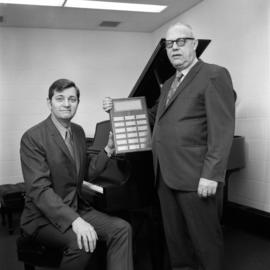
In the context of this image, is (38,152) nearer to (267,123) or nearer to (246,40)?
(267,123)

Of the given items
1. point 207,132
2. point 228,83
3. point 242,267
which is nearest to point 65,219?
point 207,132

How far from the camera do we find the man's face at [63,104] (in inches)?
76.3

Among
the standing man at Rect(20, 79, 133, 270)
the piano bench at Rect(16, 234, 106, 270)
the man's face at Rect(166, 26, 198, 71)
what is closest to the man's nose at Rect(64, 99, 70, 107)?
the standing man at Rect(20, 79, 133, 270)

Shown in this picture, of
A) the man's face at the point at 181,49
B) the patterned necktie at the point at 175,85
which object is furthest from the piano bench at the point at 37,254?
the man's face at the point at 181,49

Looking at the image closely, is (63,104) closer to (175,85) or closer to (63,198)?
Answer: (63,198)

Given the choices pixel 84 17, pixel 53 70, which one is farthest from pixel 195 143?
pixel 53 70

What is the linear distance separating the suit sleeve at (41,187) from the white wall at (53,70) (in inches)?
133

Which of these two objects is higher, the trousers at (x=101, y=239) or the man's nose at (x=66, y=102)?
the man's nose at (x=66, y=102)

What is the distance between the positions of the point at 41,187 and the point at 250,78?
8.59 feet

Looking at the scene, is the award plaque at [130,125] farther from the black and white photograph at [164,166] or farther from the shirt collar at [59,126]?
the shirt collar at [59,126]

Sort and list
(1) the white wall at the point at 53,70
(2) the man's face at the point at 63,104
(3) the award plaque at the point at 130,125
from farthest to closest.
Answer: (1) the white wall at the point at 53,70 → (3) the award plaque at the point at 130,125 → (2) the man's face at the point at 63,104

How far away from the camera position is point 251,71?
3666mm

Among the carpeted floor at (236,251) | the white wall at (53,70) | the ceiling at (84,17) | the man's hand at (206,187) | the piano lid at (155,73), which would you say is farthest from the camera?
the white wall at (53,70)

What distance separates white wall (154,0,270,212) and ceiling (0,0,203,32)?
77 cm
